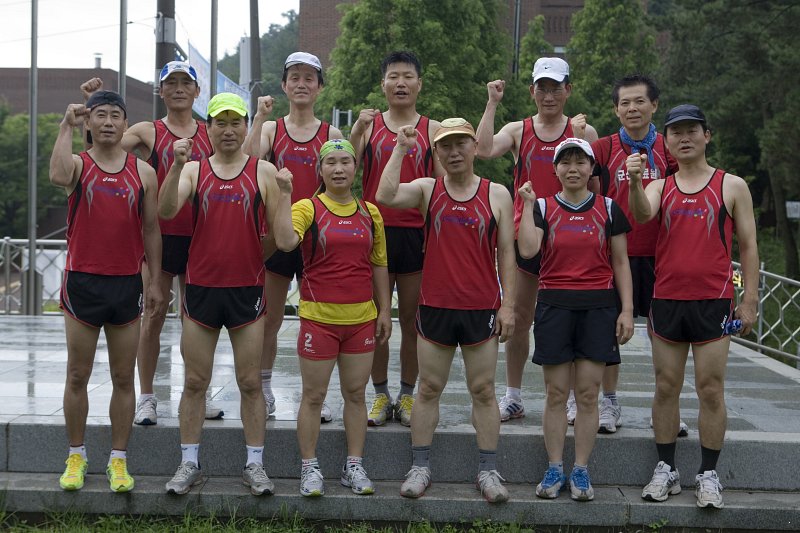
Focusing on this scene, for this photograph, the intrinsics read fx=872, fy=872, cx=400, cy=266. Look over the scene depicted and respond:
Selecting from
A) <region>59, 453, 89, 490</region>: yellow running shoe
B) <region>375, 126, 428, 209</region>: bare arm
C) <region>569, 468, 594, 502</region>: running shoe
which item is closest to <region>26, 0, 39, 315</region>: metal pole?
<region>59, 453, 89, 490</region>: yellow running shoe

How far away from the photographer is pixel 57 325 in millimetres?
11133

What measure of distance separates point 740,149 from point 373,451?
29.0 meters

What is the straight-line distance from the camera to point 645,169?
5727 millimetres

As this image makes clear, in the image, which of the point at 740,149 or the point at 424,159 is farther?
the point at 740,149

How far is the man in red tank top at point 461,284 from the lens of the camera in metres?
5.30

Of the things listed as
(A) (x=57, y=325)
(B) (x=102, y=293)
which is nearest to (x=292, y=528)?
(B) (x=102, y=293)

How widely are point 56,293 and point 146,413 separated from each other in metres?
8.92

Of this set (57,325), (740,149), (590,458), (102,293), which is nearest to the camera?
(102,293)

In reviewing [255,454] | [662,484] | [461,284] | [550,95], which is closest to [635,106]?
[550,95]

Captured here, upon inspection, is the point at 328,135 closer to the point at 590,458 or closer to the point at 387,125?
the point at 387,125

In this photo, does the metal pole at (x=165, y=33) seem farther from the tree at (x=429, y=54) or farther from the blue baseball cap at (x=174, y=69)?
the tree at (x=429, y=54)

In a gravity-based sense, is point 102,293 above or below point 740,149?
below

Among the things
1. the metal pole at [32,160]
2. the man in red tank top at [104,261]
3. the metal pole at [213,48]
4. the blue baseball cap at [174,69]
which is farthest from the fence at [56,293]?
the man in red tank top at [104,261]

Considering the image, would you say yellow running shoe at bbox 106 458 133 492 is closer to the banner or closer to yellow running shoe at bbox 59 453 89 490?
yellow running shoe at bbox 59 453 89 490
